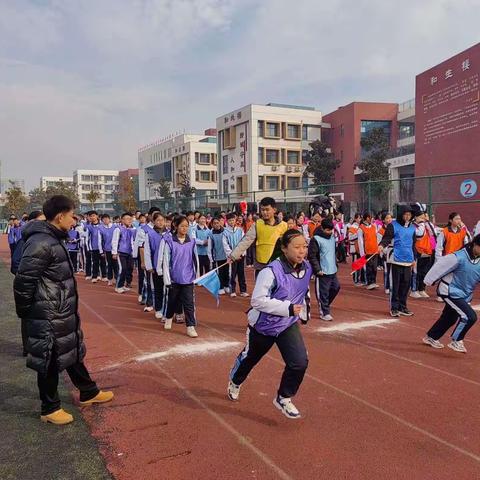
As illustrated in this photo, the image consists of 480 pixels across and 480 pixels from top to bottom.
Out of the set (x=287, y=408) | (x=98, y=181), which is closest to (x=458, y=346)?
(x=287, y=408)

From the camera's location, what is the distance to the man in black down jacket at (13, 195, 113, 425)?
359 cm

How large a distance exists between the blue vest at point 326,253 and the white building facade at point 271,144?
132 ft

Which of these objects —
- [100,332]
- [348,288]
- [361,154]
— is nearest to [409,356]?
[100,332]

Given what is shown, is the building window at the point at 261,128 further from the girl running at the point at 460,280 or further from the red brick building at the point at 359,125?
the girl running at the point at 460,280

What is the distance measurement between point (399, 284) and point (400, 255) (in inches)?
19.8

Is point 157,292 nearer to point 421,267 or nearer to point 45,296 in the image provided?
point 45,296

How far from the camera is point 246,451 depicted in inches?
135

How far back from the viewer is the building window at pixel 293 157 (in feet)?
162

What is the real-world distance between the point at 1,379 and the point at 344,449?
3.64 metres

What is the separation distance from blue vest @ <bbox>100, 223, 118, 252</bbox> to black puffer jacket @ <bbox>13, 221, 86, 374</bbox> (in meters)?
7.93

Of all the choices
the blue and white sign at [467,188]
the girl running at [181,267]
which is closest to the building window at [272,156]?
the blue and white sign at [467,188]

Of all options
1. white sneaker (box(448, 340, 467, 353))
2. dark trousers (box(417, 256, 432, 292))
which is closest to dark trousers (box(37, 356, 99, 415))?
white sneaker (box(448, 340, 467, 353))

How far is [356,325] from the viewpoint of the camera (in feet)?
23.5

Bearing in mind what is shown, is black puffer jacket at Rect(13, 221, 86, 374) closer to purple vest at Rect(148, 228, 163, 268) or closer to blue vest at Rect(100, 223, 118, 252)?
purple vest at Rect(148, 228, 163, 268)
